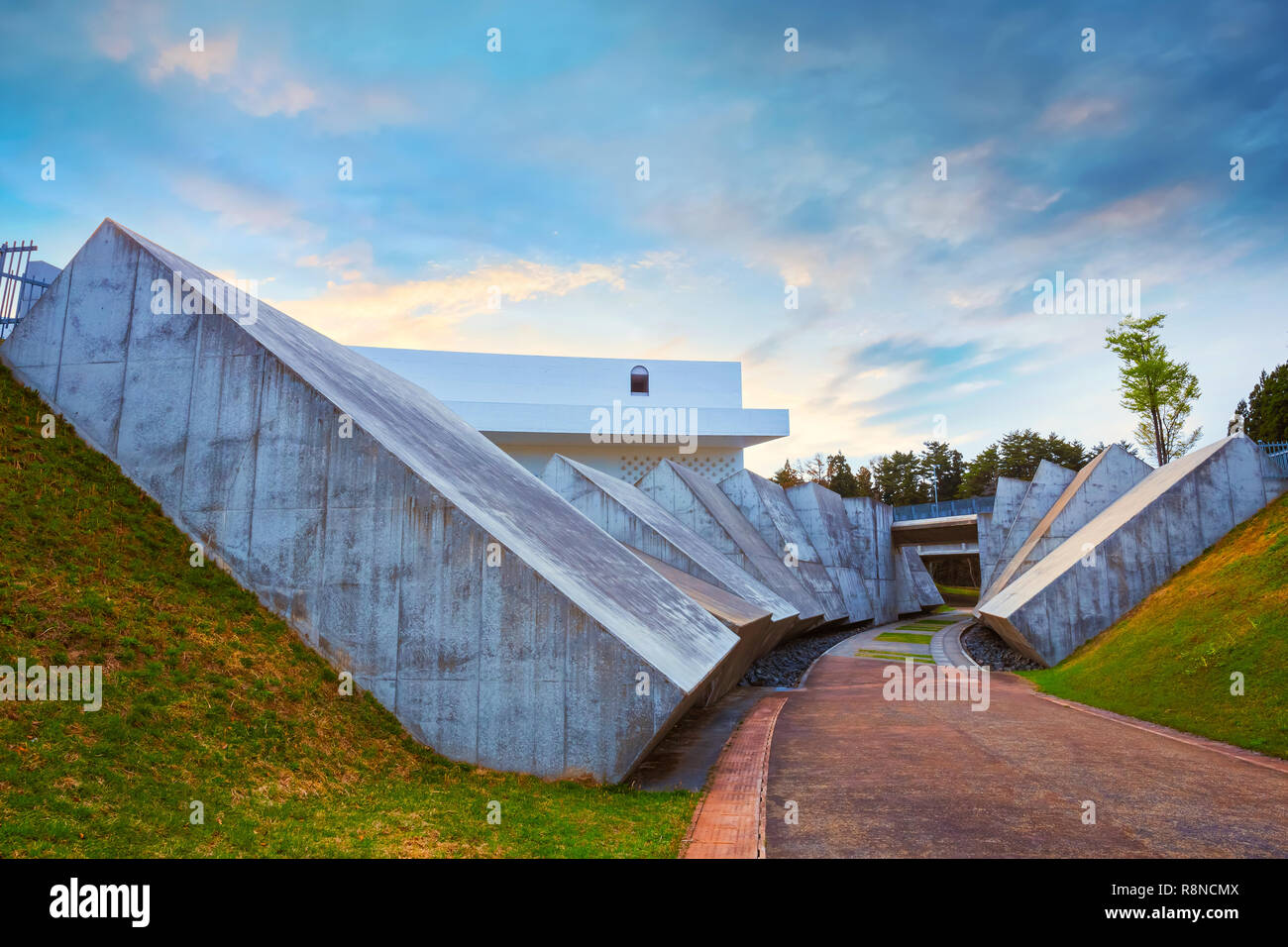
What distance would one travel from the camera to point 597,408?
43.0 metres

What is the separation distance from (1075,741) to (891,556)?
124ft

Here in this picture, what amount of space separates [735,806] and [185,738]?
5412 millimetres

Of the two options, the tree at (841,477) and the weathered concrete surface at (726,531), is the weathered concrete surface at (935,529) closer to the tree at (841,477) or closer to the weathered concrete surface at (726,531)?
the weathered concrete surface at (726,531)

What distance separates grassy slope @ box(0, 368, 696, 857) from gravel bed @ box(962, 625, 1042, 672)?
17.3 metres

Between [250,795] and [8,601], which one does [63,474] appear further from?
[250,795]

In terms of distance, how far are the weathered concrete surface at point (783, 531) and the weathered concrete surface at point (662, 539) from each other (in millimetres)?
7097

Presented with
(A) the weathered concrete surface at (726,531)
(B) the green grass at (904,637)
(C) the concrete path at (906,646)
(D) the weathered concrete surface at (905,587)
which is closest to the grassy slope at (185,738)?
(C) the concrete path at (906,646)

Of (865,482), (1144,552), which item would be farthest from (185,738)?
(865,482)

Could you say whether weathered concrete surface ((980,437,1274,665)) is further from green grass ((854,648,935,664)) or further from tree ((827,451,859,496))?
tree ((827,451,859,496))

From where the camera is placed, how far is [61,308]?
11.0 m

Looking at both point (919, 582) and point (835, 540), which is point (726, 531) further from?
point (919, 582)

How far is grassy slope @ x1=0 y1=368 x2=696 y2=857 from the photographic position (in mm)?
5621

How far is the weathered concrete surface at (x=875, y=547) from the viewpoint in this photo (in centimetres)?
4178

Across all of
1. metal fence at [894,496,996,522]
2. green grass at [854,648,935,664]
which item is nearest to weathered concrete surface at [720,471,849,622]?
green grass at [854,648,935,664]
